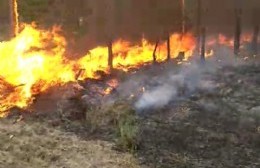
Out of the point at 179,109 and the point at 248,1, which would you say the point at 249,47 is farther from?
the point at 179,109

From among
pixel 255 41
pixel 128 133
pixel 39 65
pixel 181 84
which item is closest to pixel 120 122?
pixel 128 133

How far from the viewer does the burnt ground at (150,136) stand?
1013cm

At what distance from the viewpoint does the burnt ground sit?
10.1 meters

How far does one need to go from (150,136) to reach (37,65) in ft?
22.1

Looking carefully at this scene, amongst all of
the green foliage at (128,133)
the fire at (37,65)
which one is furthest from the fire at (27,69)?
the green foliage at (128,133)

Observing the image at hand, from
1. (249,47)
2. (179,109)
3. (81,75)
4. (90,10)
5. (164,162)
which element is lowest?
(164,162)

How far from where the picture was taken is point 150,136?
1145 cm

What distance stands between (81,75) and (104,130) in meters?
5.19

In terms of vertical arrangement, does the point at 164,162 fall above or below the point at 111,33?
below

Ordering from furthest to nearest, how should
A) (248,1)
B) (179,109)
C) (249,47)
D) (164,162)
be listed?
(248,1)
(249,47)
(179,109)
(164,162)

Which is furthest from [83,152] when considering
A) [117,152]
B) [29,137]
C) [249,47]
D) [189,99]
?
[249,47]

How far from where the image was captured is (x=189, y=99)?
47.4 feet

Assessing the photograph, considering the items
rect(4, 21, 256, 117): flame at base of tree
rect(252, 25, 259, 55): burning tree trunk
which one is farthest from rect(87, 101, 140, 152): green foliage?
rect(252, 25, 259, 55): burning tree trunk

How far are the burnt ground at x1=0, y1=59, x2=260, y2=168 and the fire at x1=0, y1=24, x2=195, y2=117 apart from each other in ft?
5.52
